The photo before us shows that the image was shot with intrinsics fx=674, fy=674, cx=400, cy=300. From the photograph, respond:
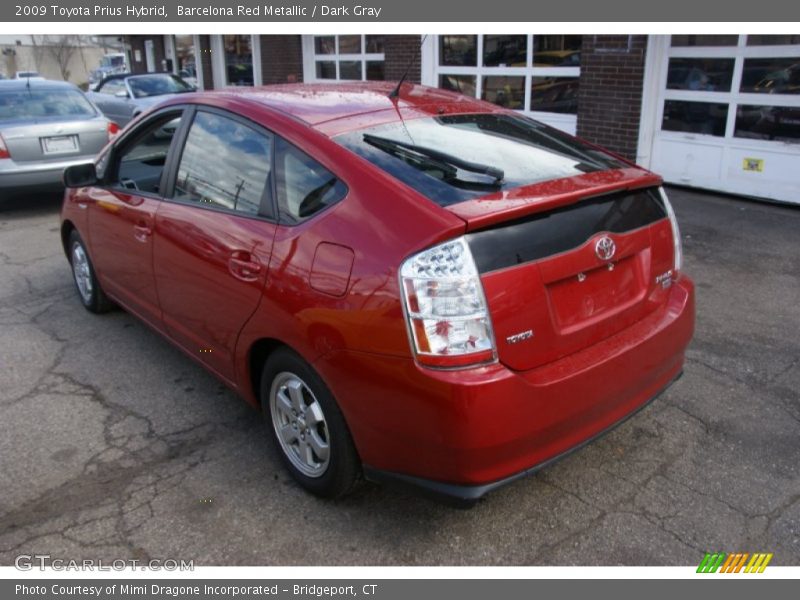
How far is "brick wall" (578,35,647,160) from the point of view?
805 centimetres

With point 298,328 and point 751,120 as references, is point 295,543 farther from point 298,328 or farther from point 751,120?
point 751,120

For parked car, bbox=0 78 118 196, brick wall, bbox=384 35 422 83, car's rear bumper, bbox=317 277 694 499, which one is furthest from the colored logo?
brick wall, bbox=384 35 422 83

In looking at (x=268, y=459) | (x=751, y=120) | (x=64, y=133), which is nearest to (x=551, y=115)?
(x=751, y=120)

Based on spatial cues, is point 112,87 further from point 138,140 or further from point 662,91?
point 138,140

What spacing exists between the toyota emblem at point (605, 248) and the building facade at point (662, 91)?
3.45 m

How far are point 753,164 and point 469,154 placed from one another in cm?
585

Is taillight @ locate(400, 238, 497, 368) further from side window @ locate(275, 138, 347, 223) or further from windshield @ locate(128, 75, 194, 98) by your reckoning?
windshield @ locate(128, 75, 194, 98)

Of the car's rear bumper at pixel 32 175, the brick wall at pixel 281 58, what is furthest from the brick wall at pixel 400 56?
the car's rear bumper at pixel 32 175

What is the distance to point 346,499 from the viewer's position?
9.50 feet

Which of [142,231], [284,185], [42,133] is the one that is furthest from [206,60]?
[284,185]

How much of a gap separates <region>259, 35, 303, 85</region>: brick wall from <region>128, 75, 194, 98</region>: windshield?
1.92m

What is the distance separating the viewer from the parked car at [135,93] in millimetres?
13695

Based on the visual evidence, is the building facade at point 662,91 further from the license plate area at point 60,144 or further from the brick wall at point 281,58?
the license plate area at point 60,144

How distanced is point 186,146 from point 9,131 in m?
5.78
